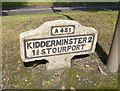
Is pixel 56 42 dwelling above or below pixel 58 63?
above

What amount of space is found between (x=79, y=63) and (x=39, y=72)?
122 cm

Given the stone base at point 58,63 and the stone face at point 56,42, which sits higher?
the stone face at point 56,42

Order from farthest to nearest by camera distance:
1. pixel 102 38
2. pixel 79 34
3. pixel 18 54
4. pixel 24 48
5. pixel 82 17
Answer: pixel 82 17
pixel 102 38
pixel 18 54
pixel 79 34
pixel 24 48

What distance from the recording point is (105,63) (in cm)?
597

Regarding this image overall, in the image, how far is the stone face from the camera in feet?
16.0

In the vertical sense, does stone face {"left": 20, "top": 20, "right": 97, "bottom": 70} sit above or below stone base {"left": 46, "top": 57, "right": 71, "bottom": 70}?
above

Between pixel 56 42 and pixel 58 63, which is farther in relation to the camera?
pixel 58 63

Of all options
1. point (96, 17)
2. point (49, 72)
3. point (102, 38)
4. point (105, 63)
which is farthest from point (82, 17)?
point (49, 72)

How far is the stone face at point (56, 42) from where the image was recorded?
4891 mm

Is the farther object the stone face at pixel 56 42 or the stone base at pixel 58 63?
the stone base at pixel 58 63

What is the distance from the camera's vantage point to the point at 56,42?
515cm

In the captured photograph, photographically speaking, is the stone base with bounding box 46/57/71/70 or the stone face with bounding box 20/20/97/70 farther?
the stone base with bounding box 46/57/71/70

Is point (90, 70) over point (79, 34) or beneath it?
beneath

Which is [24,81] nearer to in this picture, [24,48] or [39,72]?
[39,72]
